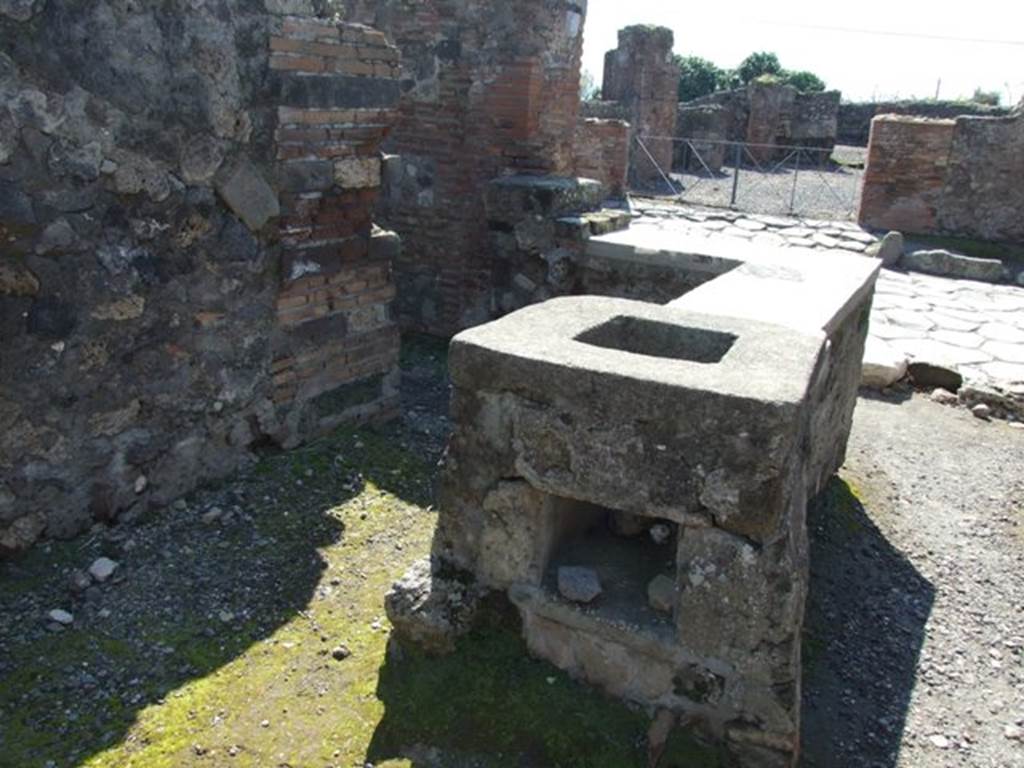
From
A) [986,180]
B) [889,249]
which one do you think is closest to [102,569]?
[889,249]

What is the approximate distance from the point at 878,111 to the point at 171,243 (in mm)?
21405

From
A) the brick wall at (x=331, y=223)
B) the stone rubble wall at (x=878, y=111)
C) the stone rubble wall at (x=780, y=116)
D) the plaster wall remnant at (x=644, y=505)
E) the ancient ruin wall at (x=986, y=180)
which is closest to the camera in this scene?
the plaster wall remnant at (x=644, y=505)

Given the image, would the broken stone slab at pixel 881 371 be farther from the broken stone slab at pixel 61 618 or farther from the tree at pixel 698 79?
the tree at pixel 698 79

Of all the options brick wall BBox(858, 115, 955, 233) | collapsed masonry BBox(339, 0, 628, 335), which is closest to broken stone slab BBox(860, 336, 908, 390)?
collapsed masonry BBox(339, 0, 628, 335)

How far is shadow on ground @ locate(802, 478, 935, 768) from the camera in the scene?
9.29 feet

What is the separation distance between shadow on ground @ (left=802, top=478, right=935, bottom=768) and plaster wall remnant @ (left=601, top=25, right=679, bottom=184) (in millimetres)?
13525

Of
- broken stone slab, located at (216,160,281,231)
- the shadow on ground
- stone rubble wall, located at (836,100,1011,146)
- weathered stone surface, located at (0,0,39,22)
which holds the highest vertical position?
stone rubble wall, located at (836,100,1011,146)

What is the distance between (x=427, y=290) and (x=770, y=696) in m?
4.68

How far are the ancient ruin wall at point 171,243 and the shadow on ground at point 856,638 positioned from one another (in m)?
2.44

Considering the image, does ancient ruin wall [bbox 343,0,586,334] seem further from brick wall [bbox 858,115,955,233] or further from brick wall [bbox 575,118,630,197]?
brick wall [bbox 858,115,955,233]

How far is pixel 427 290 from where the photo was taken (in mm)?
6656

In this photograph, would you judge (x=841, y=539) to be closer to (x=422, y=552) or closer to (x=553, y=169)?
(x=422, y=552)

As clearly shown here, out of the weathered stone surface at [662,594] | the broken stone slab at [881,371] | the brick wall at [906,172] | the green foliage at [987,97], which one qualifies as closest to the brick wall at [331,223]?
the weathered stone surface at [662,594]

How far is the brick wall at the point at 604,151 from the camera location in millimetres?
11898
